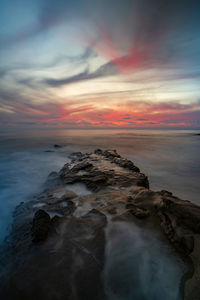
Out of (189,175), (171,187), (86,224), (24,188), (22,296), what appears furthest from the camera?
(189,175)

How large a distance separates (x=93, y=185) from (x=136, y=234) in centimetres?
295

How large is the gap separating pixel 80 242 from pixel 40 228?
3.22 ft

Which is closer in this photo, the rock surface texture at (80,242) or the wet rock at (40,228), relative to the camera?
the rock surface texture at (80,242)

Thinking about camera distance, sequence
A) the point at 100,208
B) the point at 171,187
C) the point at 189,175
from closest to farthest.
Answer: the point at 100,208 < the point at 171,187 < the point at 189,175

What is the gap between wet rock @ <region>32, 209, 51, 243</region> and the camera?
3.07 meters

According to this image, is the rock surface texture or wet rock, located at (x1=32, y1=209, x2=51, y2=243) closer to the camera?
the rock surface texture

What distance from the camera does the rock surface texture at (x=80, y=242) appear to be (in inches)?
86.7

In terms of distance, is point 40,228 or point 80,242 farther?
point 40,228

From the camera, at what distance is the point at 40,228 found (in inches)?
126

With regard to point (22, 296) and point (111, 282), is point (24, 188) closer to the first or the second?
point (22, 296)

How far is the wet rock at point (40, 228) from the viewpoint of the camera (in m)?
3.07

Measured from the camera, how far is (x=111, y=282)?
7.42 feet

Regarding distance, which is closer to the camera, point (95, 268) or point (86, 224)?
point (95, 268)

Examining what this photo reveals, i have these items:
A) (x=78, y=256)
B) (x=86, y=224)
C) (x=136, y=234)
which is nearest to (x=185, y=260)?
(x=136, y=234)
